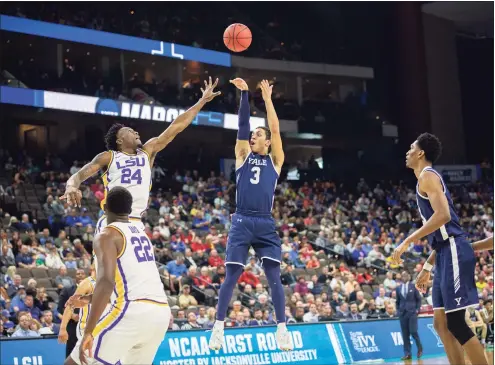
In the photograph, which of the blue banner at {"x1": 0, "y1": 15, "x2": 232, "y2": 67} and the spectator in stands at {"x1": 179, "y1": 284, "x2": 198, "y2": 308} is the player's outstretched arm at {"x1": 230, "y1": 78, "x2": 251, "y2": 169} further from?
the blue banner at {"x1": 0, "y1": 15, "x2": 232, "y2": 67}

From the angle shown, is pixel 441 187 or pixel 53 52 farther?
pixel 53 52

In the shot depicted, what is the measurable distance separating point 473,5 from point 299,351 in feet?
91.4

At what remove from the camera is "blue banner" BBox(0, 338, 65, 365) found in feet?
44.2

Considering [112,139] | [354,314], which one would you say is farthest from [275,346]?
[112,139]

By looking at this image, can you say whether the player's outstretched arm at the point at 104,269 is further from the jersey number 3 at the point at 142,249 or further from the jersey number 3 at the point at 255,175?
the jersey number 3 at the point at 255,175

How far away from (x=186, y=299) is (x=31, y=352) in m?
5.11

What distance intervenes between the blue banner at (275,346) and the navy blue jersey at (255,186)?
20.2 feet

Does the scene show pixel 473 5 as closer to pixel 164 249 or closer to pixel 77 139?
pixel 77 139

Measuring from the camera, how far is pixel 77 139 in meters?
32.2

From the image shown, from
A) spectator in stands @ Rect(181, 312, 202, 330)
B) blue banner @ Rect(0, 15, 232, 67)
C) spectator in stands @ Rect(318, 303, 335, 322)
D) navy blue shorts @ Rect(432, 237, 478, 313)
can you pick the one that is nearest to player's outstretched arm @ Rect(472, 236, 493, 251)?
navy blue shorts @ Rect(432, 237, 478, 313)

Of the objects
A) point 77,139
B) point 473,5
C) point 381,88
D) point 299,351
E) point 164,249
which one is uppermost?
point 473,5

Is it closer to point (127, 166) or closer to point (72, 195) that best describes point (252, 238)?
point (127, 166)

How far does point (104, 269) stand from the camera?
614 cm

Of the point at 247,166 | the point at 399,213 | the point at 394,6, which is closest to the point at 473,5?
the point at 394,6
